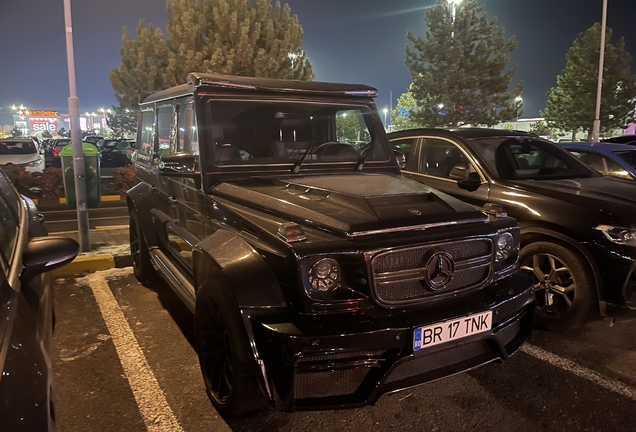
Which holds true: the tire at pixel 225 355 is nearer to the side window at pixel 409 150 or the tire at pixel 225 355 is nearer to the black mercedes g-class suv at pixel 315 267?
the black mercedes g-class suv at pixel 315 267

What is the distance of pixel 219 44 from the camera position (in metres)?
14.6

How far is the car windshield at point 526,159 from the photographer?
16.4 feet

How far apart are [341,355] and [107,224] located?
7.52m

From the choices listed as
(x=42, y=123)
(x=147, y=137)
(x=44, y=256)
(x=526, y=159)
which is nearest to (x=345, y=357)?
(x=44, y=256)

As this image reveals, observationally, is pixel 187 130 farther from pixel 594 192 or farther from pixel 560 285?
pixel 594 192

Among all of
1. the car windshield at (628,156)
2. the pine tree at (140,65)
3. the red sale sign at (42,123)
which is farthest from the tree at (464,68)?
the red sale sign at (42,123)

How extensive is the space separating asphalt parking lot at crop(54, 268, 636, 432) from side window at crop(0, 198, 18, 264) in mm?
1187

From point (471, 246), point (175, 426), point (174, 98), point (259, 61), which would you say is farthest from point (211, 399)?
point (259, 61)

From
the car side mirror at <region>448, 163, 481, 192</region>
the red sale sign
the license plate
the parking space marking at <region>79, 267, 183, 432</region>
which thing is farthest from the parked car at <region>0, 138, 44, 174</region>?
the red sale sign

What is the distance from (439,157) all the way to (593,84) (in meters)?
25.7

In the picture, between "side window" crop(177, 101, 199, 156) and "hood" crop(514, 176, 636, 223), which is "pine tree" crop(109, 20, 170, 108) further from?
"hood" crop(514, 176, 636, 223)

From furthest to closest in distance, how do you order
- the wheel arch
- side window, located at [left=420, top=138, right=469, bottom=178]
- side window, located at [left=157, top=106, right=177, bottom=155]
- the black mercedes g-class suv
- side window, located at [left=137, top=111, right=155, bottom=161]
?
1. side window, located at [left=420, top=138, right=469, bottom=178]
2. side window, located at [left=137, top=111, right=155, bottom=161]
3. side window, located at [left=157, top=106, right=177, bottom=155]
4. the wheel arch
5. the black mercedes g-class suv

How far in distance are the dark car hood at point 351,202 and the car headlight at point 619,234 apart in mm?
1540

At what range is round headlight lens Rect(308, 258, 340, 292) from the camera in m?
2.44
